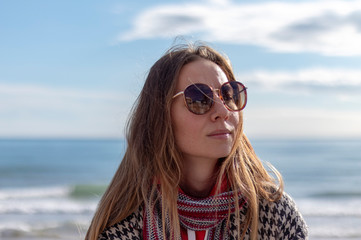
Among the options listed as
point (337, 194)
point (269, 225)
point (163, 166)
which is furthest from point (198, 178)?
point (337, 194)

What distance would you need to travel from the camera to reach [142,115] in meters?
2.45

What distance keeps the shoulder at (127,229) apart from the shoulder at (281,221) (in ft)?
1.91

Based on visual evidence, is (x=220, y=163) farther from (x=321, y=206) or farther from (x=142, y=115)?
(x=321, y=206)

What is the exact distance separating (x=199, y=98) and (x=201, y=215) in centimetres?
56

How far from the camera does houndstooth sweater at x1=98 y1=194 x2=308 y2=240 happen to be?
2219mm

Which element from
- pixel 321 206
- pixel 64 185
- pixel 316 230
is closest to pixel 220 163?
pixel 316 230

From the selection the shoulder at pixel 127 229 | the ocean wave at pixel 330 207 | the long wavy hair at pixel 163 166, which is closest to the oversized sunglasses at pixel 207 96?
the long wavy hair at pixel 163 166

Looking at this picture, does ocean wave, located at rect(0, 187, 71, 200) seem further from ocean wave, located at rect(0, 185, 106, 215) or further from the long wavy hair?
the long wavy hair

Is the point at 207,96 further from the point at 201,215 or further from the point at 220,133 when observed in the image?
the point at 201,215

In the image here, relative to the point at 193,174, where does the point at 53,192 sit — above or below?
above

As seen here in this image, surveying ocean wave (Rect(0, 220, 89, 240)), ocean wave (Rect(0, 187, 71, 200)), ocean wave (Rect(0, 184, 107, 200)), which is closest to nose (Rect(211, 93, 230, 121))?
ocean wave (Rect(0, 220, 89, 240))

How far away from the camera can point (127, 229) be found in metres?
2.27

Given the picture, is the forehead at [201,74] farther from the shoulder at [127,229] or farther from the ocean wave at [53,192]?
the ocean wave at [53,192]

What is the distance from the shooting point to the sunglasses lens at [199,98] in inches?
87.9
